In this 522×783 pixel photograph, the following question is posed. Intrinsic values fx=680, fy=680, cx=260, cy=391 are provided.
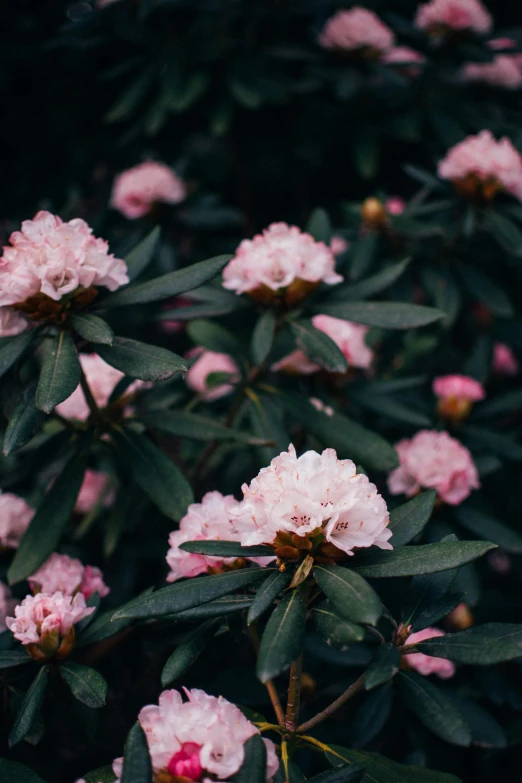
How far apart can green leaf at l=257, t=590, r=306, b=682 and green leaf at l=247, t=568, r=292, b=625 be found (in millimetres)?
17

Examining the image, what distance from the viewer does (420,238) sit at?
207cm

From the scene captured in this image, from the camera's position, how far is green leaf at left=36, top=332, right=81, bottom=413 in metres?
1.04

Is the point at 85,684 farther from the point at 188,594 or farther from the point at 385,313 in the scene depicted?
the point at 385,313

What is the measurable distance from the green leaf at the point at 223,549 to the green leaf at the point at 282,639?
0.26ft

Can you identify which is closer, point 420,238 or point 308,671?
point 308,671

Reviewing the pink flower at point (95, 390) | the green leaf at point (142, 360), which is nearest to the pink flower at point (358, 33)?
the pink flower at point (95, 390)

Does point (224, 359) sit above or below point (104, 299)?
below

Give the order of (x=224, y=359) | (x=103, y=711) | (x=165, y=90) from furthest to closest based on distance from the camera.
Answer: (x=165, y=90), (x=224, y=359), (x=103, y=711)

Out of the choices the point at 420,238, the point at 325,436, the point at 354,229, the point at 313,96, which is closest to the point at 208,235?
the point at 313,96

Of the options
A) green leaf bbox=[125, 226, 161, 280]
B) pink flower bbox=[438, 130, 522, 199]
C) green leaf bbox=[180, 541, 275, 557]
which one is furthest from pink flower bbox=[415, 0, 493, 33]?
green leaf bbox=[180, 541, 275, 557]

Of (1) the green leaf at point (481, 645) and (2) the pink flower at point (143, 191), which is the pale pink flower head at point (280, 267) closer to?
(1) the green leaf at point (481, 645)

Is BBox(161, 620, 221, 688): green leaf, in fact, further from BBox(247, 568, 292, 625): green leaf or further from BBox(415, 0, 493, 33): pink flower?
BBox(415, 0, 493, 33): pink flower

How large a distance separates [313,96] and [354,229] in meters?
0.71

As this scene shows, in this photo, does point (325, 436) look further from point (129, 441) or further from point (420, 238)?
point (420, 238)
